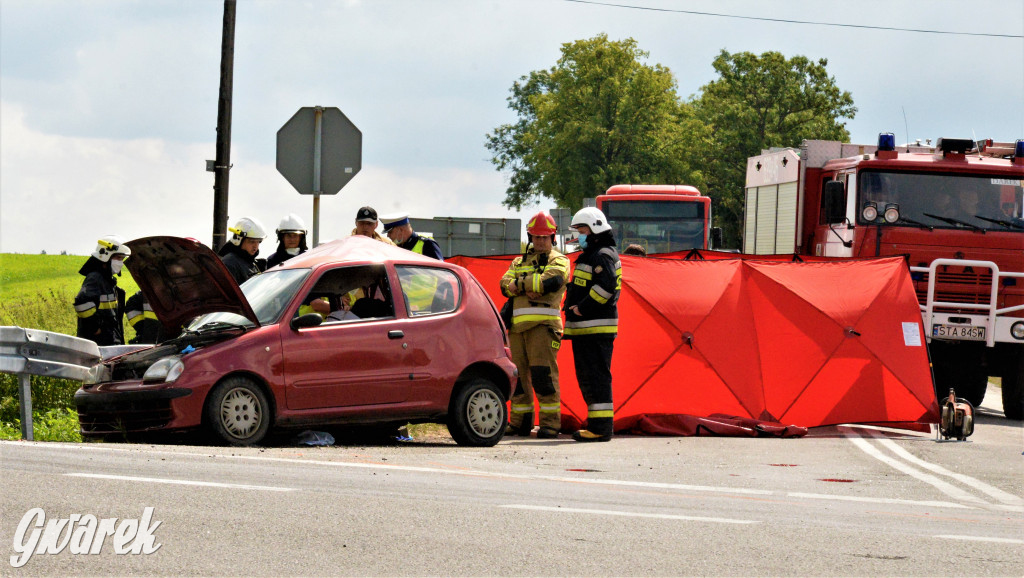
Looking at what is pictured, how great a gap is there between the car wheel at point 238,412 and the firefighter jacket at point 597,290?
3208 mm

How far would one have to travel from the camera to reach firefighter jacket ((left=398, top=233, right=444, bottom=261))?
11.9m

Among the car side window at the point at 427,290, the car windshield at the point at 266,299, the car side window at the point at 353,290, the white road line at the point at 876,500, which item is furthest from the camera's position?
the car side window at the point at 427,290

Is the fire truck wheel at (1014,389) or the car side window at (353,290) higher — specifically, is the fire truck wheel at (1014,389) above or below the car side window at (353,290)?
below

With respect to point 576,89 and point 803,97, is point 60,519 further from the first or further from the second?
point 803,97

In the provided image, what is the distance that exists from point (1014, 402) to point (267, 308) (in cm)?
1084

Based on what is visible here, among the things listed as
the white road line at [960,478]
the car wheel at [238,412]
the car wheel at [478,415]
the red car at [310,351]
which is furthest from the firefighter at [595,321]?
the car wheel at [238,412]

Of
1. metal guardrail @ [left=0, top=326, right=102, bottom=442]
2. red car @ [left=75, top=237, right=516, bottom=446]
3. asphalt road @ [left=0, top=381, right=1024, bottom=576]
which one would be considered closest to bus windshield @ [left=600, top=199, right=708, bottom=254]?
red car @ [left=75, top=237, right=516, bottom=446]

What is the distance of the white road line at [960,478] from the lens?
8.45 metres

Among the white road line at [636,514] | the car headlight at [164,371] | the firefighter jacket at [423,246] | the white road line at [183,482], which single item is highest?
the firefighter jacket at [423,246]

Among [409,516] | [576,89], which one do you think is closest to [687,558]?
[409,516]

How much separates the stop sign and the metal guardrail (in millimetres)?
3743

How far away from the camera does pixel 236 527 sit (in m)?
6.16

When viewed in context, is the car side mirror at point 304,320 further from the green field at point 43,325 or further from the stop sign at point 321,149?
the stop sign at point 321,149

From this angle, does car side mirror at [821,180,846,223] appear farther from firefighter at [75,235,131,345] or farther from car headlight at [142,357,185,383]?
car headlight at [142,357,185,383]
